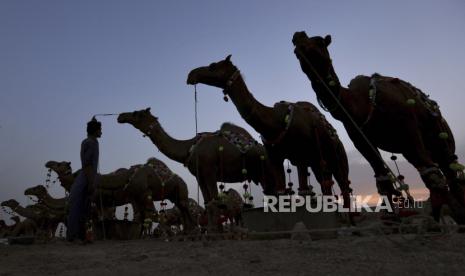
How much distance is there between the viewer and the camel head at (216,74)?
6617mm

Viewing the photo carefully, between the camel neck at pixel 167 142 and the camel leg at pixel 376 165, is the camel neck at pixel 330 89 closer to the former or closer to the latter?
the camel leg at pixel 376 165

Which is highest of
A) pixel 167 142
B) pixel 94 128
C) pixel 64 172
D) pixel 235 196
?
pixel 167 142

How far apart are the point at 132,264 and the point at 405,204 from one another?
3.37m

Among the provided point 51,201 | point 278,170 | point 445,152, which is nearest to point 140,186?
point 51,201

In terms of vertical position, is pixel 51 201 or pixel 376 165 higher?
pixel 376 165

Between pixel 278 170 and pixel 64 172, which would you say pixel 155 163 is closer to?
pixel 64 172

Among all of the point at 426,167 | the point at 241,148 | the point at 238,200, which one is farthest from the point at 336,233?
the point at 238,200

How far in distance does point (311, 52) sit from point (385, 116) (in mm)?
1152

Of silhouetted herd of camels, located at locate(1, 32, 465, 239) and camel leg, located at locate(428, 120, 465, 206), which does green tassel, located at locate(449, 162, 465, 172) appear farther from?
camel leg, located at locate(428, 120, 465, 206)

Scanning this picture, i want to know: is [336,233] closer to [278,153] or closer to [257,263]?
[278,153]

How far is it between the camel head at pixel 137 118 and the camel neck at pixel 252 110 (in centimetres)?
357

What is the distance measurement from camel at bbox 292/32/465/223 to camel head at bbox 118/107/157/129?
508 cm

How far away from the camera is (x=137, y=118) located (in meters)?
9.63

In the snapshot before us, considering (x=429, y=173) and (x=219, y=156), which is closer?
(x=429, y=173)
